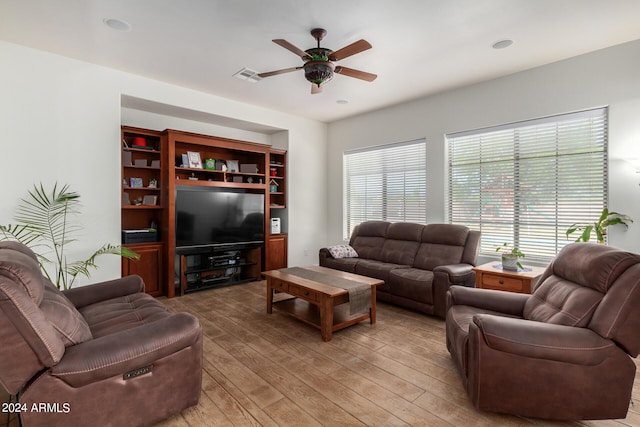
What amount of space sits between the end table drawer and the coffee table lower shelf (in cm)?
132

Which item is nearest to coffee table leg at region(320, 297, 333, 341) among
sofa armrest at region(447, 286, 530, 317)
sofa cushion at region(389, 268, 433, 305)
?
sofa armrest at region(447, 286, 530, 317)

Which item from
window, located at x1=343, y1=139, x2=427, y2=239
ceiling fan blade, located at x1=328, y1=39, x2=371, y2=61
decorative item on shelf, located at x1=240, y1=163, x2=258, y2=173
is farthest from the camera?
decorative item on shelf, located at x1=240, y1=163, x2=258, y2=173

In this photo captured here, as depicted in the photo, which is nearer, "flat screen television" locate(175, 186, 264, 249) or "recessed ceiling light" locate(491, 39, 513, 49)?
"recessed ceiling light" locate(491, 39, 513, 49)

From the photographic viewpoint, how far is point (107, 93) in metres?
3.85

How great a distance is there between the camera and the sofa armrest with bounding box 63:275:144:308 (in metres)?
2.49

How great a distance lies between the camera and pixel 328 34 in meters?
3.02

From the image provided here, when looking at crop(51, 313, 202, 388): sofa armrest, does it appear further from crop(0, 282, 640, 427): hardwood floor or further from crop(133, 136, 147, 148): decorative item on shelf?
crop(133, 136, 147, 148): decorative item on shelf

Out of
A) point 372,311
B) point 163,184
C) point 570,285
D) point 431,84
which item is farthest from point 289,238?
point 570,285

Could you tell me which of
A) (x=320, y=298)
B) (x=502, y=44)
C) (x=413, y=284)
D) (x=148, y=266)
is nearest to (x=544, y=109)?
(x=502, y=44)

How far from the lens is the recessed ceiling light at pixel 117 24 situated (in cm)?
282

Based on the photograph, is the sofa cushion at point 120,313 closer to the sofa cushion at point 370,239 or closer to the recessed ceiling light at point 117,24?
the recessed ceiling light at point 117,24

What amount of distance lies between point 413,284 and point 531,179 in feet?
6.55

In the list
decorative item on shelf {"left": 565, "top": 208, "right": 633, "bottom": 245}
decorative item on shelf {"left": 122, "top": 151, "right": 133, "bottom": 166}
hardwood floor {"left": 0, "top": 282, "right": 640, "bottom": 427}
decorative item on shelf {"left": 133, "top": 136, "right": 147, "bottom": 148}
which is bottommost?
hardwood floor {"left": 0, "top": 282, "right": 640, "bottom": 427}

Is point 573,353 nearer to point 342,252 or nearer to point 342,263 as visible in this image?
point 342,263
